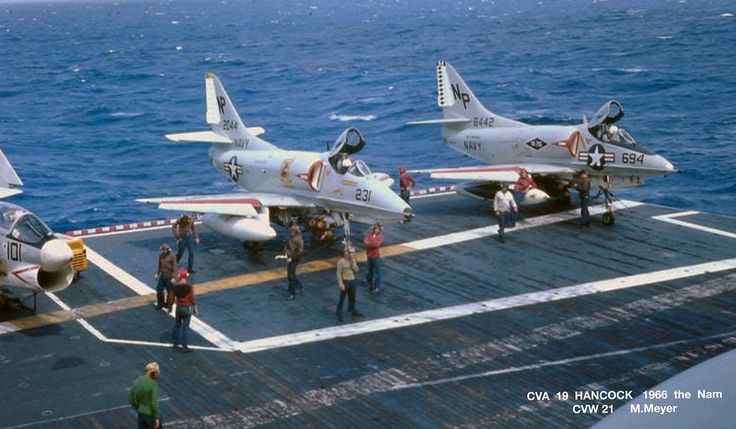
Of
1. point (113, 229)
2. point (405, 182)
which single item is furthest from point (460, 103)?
point (113, 229)

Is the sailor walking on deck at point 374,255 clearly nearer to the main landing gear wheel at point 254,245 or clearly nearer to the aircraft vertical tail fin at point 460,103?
the main landing gear wheel at point 254,245

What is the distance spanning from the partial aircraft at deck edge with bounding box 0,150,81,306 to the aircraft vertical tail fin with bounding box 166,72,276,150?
32.8 feet

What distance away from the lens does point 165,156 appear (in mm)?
63375

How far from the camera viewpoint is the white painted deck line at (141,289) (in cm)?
2062

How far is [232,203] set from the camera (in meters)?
27.6

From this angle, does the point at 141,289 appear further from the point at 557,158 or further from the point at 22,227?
the point at 557,158

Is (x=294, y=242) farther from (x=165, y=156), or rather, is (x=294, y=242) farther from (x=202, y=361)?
(x=165, y=156)

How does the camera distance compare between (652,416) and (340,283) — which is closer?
(652,416)

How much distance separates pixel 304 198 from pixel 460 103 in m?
9.47

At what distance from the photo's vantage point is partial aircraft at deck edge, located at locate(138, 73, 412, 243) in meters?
26.7

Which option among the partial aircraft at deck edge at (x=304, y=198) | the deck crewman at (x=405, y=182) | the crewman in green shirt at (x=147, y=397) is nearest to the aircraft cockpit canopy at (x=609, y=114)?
the deck crewman at (x=405, y=182)

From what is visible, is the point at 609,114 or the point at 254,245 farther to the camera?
the point at 609,114

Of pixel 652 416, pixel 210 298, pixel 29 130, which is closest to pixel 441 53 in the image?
pixel 29 130

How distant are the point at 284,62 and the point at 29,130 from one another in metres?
55.3
